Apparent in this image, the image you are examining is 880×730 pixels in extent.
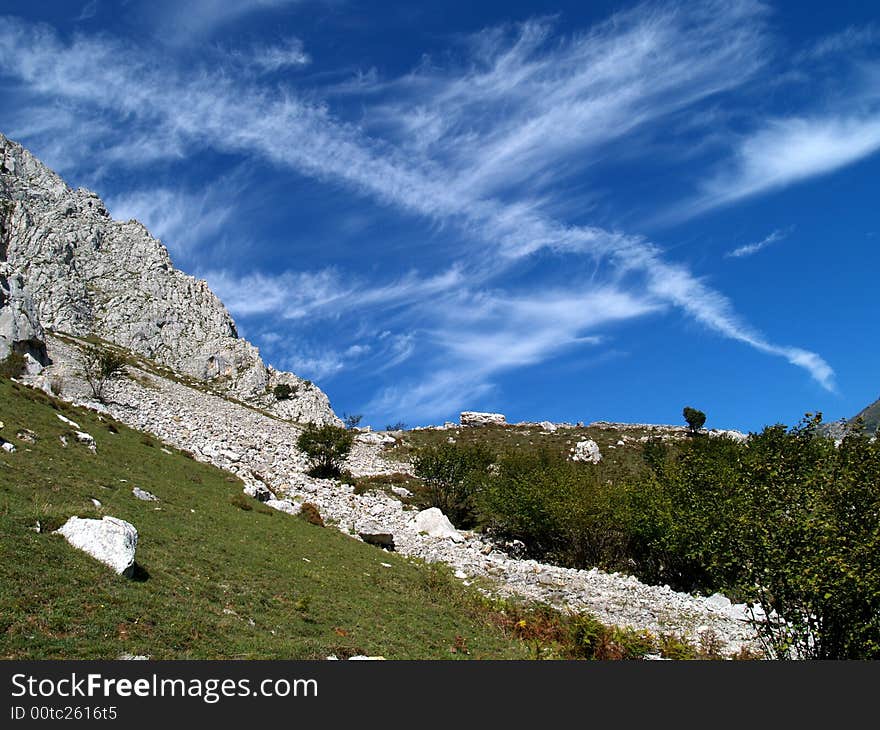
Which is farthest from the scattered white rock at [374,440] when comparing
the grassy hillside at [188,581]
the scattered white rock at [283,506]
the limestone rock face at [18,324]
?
the grassy hillside at [188,581]

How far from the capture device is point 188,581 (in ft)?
56.4

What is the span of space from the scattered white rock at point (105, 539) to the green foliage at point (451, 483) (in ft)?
110

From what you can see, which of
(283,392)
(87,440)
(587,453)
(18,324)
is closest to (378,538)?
(87,440)

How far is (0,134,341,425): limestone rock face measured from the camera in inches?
5256

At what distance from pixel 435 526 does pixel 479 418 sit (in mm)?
75565

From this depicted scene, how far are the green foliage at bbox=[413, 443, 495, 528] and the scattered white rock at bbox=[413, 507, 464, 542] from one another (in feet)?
20.3

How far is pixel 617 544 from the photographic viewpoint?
3738cm

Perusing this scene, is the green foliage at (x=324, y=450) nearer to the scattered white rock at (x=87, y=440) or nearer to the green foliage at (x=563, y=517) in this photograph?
the green foliage at (x=563, y=517)

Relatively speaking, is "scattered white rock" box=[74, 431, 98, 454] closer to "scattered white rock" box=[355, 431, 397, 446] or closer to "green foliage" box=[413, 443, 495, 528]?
"green foliage" box=[413, 443, 495, 528]

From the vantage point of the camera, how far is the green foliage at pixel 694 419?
4126 inches

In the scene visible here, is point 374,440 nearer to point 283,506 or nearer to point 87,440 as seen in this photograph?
point 283,506

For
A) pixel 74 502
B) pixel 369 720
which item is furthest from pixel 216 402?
pixel 369 720

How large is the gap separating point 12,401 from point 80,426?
408cm

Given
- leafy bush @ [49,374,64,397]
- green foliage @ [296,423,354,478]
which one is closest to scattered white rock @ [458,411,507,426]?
green foliage @ [296,423,354,478]
